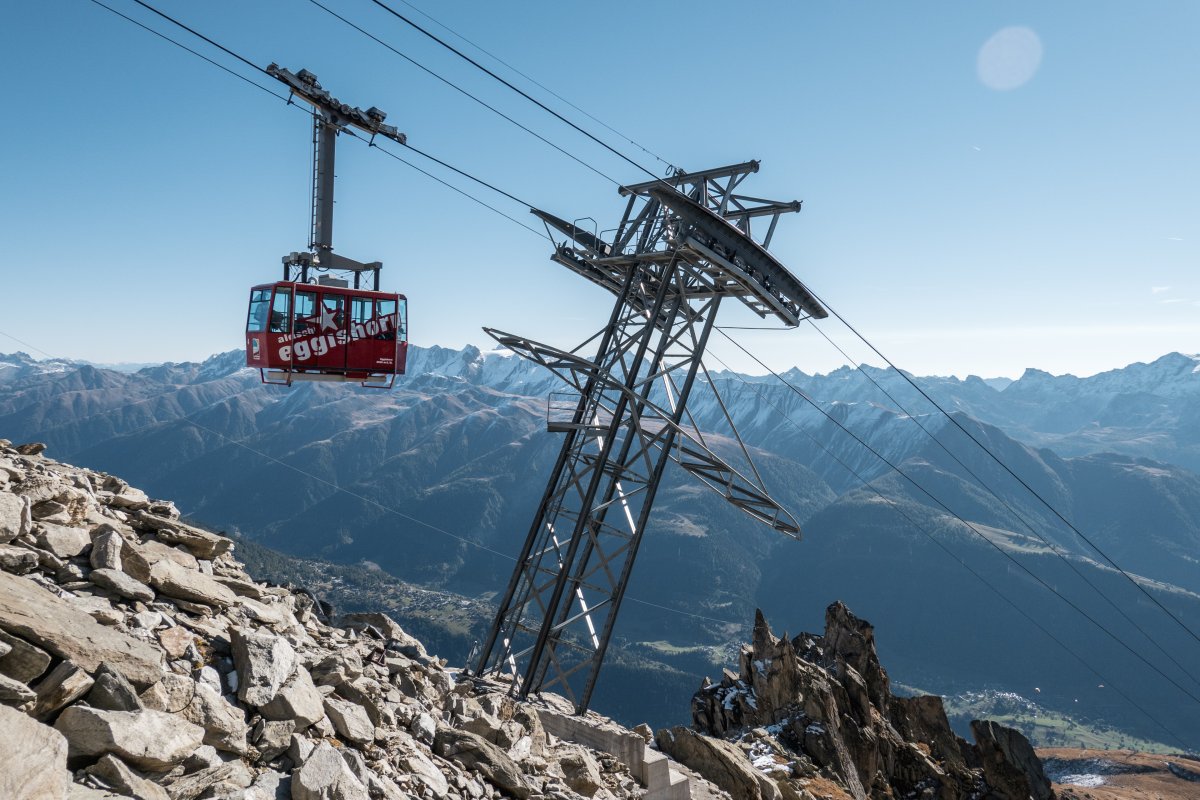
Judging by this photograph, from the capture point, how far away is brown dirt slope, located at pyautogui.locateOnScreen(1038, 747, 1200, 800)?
126 meters

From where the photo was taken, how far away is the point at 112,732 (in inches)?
356

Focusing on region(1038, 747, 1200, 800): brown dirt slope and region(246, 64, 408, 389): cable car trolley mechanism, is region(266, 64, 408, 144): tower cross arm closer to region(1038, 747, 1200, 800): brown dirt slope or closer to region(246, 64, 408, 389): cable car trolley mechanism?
region(246, 64, 408, 389): cable car trolley mechanism

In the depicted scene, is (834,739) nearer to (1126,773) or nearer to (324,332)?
(324,332)

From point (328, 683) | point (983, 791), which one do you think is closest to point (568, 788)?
point (328, 683)

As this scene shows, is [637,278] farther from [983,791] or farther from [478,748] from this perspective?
[983,791]

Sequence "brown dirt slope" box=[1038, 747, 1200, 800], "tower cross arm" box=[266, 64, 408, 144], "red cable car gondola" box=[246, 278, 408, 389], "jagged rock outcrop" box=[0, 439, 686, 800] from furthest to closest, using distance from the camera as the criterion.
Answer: "brown dirt slope" box=[1038, 747, 1200, 800], "red cable car gondola" box=[246, 278, 408, 389], "tower cross arm" box=[266, 64, 408, 144], "jagged rock outcrop" box=[0, 439, 686, 800]

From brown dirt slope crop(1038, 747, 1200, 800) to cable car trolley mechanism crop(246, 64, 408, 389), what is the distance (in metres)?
132

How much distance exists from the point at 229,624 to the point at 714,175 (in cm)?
2137

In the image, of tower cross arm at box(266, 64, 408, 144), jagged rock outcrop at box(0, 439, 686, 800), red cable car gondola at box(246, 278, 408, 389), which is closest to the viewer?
jagged rock outcrop at box(0, 439, 686, 800)

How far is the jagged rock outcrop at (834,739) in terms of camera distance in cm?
2503

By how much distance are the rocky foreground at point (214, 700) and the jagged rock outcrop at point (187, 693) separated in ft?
0.10

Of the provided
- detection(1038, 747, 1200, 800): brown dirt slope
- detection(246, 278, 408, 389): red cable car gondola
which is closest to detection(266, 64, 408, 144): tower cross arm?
detection(246, 278, 408, 389): red cable car gondola

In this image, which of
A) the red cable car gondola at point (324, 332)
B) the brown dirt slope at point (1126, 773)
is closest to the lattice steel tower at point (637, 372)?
the red cable car gondola at point (324, 332)

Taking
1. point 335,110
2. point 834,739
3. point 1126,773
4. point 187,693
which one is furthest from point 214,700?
point 1126,773
